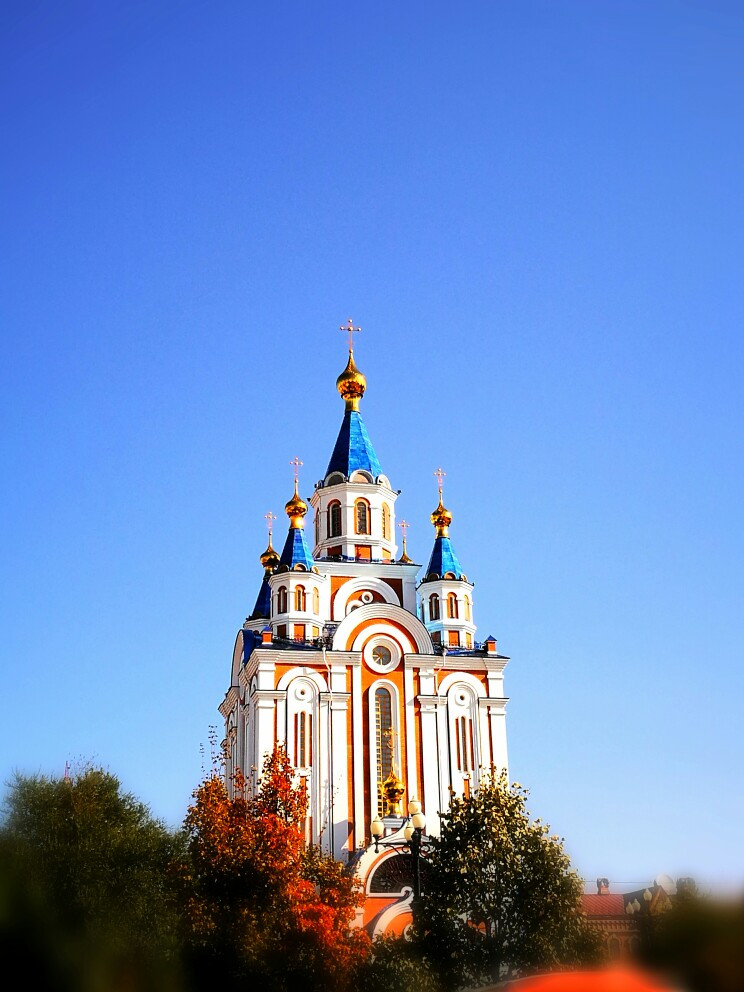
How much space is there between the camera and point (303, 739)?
36062 millimetres

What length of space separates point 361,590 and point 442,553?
4.20 meters

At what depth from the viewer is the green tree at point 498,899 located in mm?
23406

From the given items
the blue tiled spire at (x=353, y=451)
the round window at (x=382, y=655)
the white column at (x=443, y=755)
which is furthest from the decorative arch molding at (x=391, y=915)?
the blue tiled spire at (x=353, y=451)

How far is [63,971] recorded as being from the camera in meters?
8.69

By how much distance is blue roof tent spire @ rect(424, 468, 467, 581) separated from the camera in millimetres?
41719

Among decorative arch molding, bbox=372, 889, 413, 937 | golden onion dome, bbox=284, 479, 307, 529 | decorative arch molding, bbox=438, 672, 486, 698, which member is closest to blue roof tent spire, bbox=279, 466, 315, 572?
golden onion dome, bbox=284, 479, 307, 529

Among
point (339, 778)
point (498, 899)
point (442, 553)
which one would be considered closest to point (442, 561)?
point (442, 553)

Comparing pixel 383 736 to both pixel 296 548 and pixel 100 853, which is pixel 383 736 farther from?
pixel 100 853

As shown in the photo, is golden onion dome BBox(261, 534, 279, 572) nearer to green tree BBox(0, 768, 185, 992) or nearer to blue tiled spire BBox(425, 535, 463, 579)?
blue tiled spire BBox(425, 535, 463, 579)

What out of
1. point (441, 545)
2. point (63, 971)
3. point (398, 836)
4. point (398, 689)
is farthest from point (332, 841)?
point (63, 971)

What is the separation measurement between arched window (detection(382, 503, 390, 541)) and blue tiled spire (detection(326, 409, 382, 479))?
1.26 meters

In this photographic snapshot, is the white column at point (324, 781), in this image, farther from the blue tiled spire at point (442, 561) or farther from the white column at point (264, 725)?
the blue tiled spire at point (442, 561)

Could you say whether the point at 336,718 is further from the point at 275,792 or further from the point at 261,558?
the point at 261,558

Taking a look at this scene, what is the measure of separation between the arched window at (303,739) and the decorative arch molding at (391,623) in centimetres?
302
